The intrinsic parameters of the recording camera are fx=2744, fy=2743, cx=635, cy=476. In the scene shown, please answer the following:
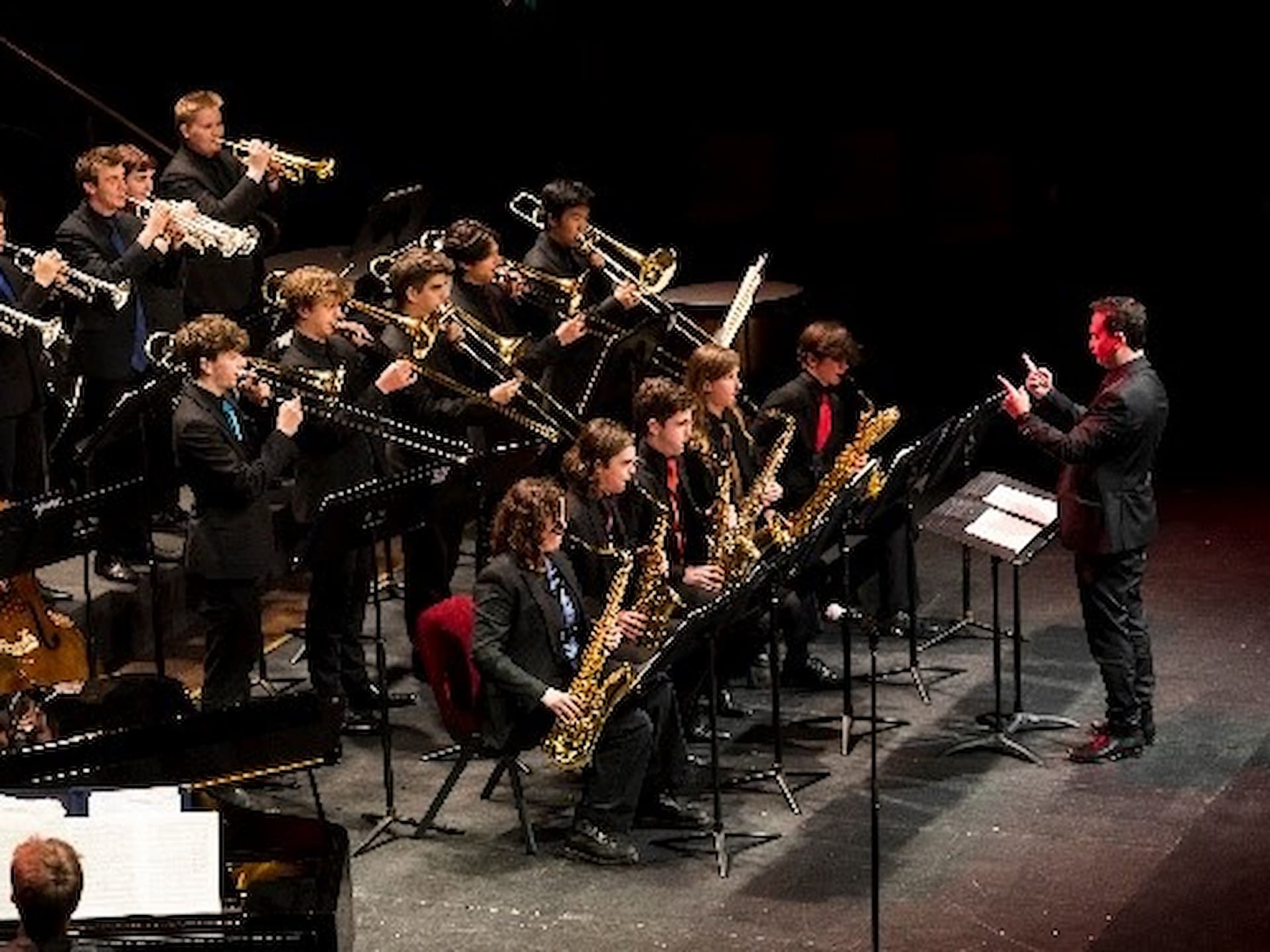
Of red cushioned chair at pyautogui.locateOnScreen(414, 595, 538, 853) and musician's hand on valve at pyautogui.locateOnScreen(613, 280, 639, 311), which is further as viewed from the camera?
musician's hand on valve at pyautogui.locateOnScreen(613, 280, 639, 311)

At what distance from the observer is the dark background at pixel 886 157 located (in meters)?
15.3

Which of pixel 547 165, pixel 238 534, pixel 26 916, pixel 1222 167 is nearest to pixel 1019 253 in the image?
pixel 1222 167

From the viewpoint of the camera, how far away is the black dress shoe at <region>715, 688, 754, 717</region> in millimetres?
11047

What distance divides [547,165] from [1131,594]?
20.2 ft

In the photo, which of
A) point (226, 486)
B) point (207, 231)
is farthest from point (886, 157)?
point (226, 486)

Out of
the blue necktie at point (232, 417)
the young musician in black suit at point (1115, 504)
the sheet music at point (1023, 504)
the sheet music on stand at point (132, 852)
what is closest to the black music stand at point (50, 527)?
the blue necktie at point (232, 417)

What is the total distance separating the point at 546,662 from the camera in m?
9.51

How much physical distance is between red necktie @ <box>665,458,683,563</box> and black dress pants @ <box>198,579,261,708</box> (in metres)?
1.62

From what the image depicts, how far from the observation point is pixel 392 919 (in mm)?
9078

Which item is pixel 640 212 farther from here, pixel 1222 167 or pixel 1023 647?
pixel 1023 647

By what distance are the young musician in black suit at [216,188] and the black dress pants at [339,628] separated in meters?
1.89

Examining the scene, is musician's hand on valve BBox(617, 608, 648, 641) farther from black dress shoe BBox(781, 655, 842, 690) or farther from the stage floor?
black dress shoe BBox(781, 655, 842, 690)

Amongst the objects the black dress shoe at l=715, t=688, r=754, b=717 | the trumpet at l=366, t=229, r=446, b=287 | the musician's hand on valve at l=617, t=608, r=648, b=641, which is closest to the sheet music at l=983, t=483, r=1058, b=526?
the black dress shoe at l=715, t=688, r=754, b=717

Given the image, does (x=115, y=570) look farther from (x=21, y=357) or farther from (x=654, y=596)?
(x=654, y=596)
